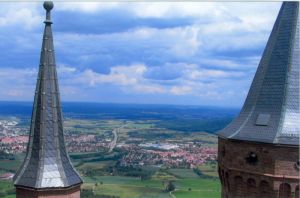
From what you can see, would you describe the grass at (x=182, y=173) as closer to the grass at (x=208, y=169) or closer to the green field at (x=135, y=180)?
the green field at (x=135, y=180)

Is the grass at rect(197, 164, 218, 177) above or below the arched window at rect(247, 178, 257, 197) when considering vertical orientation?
below

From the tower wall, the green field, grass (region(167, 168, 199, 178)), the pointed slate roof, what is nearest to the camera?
the tower wall

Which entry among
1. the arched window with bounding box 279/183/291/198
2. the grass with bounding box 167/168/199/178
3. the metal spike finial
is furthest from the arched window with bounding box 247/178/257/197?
the grass with bounding box 167/168/199/178

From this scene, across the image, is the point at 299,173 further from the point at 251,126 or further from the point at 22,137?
the point at 22,137

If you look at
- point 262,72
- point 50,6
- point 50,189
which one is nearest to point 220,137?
point 262,72

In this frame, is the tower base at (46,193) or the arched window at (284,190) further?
the tower base at (46,193)

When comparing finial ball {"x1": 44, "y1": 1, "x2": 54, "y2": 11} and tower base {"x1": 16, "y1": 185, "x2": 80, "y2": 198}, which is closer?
tower base {"x1": 16, "y1": 185, "x2": 80, "y2": 198}

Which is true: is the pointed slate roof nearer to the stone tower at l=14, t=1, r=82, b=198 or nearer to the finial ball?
the stone tower at l=14, t=1, r=82, b=198

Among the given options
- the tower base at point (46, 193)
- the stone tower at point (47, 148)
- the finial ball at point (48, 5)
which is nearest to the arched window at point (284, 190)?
the stone tower at point (47, 148)

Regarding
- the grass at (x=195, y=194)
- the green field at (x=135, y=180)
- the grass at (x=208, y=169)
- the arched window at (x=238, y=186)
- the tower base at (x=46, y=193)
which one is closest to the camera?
the tower base at (x=46, y=193)
